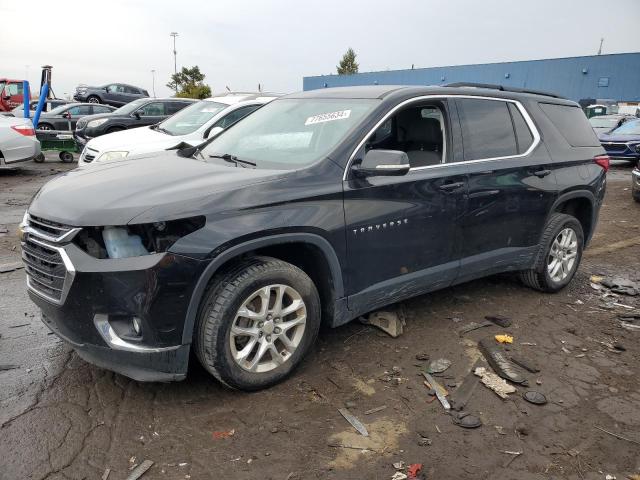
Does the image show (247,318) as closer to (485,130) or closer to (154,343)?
(154,343)

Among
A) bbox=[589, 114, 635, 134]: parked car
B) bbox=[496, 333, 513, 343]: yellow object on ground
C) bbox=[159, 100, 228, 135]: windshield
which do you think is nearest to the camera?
bbox=[496, 333, 513, 343]: yellow object on ground

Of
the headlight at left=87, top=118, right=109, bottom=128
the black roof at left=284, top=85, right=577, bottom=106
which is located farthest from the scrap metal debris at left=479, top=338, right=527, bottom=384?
the headlight at left=87, top=118, right=109, bottom=128

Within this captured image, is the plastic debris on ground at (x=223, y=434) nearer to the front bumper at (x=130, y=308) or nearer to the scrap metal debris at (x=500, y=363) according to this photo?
the front bumper at (x=130, y=308)

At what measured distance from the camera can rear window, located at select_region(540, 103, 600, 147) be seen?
4816 mm

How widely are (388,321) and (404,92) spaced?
68.6 inches

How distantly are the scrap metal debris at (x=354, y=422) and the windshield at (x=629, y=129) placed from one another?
650 inches

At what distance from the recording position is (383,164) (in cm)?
327

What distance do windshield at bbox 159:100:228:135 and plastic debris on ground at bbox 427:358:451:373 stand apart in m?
6.26

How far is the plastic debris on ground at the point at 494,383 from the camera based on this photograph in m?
3.27

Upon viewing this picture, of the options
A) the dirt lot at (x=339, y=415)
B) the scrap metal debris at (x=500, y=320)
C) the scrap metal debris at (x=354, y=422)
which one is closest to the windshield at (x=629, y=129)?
the dirt lot at (x=339, y=415)

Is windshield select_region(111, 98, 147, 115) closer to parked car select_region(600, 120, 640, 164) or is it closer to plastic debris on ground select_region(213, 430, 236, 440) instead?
plastic debris on ground select_region(213, 430, 236, 440)

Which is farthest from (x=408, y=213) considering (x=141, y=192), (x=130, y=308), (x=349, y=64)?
(x=349, y=64)

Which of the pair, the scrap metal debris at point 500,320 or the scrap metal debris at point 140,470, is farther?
the scrap metal debris at point 500,320

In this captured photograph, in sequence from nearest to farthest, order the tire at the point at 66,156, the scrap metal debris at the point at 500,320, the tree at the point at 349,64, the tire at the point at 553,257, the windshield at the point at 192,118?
the scrap metal debris at the point at 500,320
the tire at the point at 553,257
the windshield at the point at 192,118
the tire at the point at 66,156
the tree at the point at 349,64
